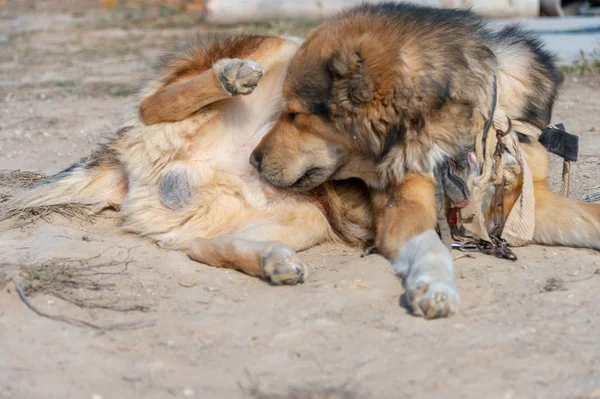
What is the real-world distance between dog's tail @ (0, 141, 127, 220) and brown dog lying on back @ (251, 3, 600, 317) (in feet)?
2.87

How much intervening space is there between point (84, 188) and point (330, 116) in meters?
1.48

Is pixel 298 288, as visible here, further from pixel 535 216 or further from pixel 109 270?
pixel 535 216

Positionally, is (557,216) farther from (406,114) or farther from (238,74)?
(238,74)

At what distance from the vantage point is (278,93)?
3.97 m

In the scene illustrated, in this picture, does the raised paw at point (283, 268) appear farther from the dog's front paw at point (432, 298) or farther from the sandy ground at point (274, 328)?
the dog's front paw at point (432, 298)

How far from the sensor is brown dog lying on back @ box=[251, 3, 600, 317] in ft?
10.9

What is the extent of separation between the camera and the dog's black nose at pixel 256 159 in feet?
12.2

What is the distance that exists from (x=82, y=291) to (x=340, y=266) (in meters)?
1.10

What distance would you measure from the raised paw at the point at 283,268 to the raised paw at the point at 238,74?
0.90 m

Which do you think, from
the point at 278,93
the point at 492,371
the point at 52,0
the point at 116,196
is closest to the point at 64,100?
the point at 116,196

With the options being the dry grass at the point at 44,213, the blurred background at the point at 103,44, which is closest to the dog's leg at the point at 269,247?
the dry grass at the point at 44,213

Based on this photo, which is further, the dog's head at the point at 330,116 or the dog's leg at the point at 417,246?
the dog's head at the point at 330,116

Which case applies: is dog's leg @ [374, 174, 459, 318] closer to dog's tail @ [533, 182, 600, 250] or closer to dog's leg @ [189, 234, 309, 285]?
dog's leg @ [189, 234, 309, 285]

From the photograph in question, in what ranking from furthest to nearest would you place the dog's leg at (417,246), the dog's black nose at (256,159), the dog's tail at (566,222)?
the dog's black nose at (256,159) → the dog's tail at (566,222) → the dog's leg at (417,246)
